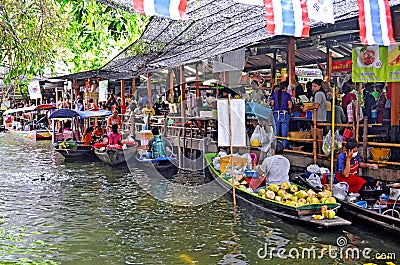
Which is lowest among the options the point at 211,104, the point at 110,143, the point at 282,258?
the point at 282,258

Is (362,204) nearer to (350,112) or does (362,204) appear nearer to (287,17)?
(350,112)

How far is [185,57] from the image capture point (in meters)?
11.4

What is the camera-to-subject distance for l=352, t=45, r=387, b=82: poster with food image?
30.3ft

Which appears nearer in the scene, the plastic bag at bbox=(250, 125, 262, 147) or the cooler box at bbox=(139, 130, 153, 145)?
the plastic bag at bbox=(250, 125, 262, 147)

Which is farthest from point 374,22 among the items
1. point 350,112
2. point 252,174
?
point 350,112

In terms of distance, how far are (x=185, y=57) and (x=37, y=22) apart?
537cm

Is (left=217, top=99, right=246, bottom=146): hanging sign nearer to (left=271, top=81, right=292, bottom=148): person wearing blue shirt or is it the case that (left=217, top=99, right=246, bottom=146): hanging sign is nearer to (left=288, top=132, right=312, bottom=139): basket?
(left=288, top=132, right=312, bottom=139): basket

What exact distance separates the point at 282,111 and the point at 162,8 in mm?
7340

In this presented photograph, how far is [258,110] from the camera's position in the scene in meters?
11.4

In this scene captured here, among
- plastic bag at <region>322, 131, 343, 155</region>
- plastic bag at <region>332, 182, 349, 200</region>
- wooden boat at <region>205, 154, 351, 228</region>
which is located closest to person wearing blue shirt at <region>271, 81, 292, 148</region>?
plastic bag at <region>322, 131, 343, 155</region>

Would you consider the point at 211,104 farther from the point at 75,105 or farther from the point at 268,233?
the point at 75,105

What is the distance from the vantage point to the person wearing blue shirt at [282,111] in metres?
11.0

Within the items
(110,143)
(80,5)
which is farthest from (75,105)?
(80,5)

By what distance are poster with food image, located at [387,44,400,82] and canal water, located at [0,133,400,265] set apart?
3.21 m
